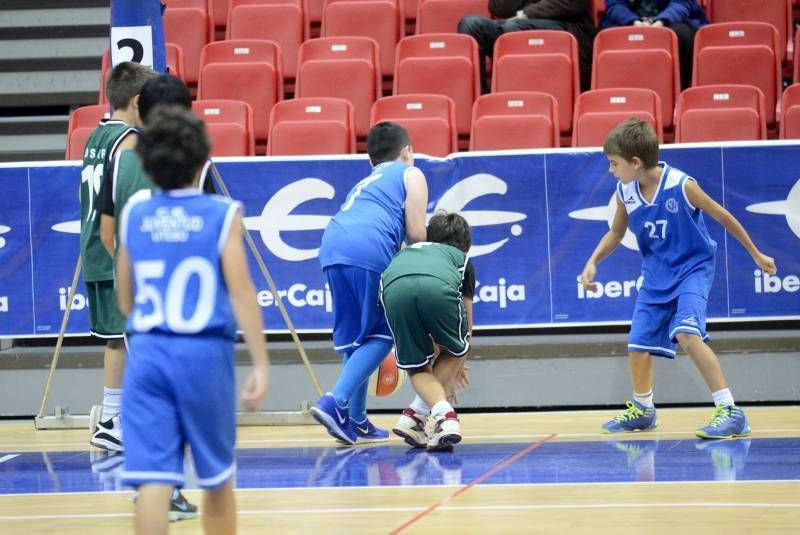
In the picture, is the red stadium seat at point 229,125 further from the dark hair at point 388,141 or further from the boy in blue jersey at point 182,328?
the boy in blue jersey at point 182,328

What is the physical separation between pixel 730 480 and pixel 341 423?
6.80 feet

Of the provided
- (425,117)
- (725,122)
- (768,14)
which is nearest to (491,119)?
(425,117)

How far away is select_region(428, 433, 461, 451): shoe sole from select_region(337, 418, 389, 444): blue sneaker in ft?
1.69

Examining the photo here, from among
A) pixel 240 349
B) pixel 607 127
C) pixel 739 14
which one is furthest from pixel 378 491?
pixel 739 14

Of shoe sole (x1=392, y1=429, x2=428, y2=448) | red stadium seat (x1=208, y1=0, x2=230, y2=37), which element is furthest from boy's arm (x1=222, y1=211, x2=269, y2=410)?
red stadium seat (x1=208, y1=0, x2=230, y2=37)

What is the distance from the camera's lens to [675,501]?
4.94 meters

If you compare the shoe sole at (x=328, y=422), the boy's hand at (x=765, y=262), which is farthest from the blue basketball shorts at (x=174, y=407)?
the boy's hand at (x=765, y=262)

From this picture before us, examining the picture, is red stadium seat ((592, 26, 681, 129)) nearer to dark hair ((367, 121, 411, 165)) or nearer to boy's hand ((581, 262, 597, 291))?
boy's hand ((581, 262, 597, 291))

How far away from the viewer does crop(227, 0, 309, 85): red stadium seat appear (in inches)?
448

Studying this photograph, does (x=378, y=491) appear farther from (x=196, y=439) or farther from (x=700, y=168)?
(x=700, y=168)

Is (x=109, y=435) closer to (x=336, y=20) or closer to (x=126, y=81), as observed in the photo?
(x=126, y=81)

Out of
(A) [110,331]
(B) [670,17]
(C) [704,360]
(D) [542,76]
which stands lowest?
(C) [704,360]

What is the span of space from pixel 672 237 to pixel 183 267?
3.77m

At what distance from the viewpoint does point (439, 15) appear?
11297 millimetres
